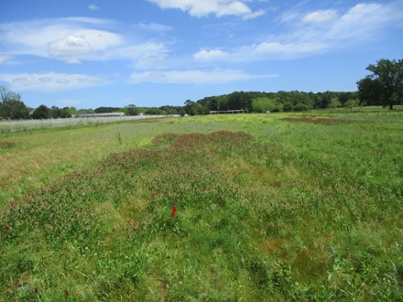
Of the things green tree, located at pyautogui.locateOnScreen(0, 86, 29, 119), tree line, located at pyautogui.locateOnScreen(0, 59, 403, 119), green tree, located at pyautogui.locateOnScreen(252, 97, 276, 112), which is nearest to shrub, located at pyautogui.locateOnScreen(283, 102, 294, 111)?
tree line, located at pyautogui.locateOnScreen(0, 59, 403, 119)

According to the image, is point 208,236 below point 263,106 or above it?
below

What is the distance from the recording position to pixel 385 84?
57.4m

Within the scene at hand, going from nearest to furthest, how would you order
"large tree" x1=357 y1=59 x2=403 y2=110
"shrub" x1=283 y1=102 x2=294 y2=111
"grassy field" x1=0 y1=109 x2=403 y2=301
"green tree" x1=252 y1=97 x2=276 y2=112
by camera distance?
1. "grassy field" x1=0 y1=109 x2=403 y2=301
2. "large tree" x1=357 y1=59 x2=403 y2=110
3. "green tree" x1=252 y1=97 x2=276 y2=112
4. "shrub" x1=283 y1=102 x2=294 y2=111

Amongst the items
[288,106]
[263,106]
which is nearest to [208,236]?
[263,106]

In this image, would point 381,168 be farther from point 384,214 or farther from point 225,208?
point 225,208

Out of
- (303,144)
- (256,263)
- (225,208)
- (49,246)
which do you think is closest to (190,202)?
(225,208)

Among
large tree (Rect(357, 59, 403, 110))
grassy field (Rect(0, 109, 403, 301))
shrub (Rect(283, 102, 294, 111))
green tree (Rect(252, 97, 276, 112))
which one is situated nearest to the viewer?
grassy field (Rect(0, 109, 403, 301))

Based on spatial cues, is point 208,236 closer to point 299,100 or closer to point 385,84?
point 385,84

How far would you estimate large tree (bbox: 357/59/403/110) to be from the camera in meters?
55.7

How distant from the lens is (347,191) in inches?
256

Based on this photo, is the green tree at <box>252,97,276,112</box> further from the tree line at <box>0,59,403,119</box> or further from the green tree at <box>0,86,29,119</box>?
the green tree at <box>0,86,29,119</box>

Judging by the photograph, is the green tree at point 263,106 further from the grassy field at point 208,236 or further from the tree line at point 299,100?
the grassy field at point 208,236

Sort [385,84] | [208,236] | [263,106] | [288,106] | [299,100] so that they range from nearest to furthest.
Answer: [208,236] < [385,84] < [263,106] < [288,106] < [299,100]

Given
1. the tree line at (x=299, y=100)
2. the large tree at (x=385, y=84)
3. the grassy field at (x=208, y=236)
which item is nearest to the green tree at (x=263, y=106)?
the tree line at (x=299, y=100)
